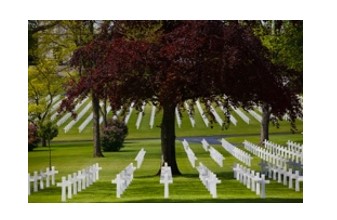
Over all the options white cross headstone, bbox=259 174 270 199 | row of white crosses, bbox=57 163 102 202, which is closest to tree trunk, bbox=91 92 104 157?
row of white crosses, bbox=57 163 102 202

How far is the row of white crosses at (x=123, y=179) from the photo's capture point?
2108cm

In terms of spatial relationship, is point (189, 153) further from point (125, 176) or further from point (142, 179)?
point (125, 176)

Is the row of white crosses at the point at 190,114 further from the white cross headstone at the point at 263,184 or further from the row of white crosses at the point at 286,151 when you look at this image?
the white cross headstone at the point at 263,184

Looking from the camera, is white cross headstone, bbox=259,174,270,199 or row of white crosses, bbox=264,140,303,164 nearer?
white cross headstone, bbox=259,174,270,199

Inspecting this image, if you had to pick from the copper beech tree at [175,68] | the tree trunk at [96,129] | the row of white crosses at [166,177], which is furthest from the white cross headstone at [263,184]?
the tree trunk at [96,129]

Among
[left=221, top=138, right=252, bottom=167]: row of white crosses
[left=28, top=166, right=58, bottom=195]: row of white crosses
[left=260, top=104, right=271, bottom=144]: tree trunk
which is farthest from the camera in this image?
[left=221, top=138, right=252, bottom=167]: row of white crosses

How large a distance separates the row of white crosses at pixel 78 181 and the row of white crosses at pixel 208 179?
191 centimetres

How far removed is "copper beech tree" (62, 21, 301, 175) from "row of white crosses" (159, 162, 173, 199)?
0.12 metres

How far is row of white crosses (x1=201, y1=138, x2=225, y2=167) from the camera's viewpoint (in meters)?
21.6

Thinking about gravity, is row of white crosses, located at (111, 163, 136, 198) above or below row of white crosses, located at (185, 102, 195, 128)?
below

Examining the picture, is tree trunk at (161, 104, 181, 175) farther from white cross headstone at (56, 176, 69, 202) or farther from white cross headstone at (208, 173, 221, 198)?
white cross headstone at (56, 176, 69, 202)

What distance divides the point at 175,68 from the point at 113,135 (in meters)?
1.76
